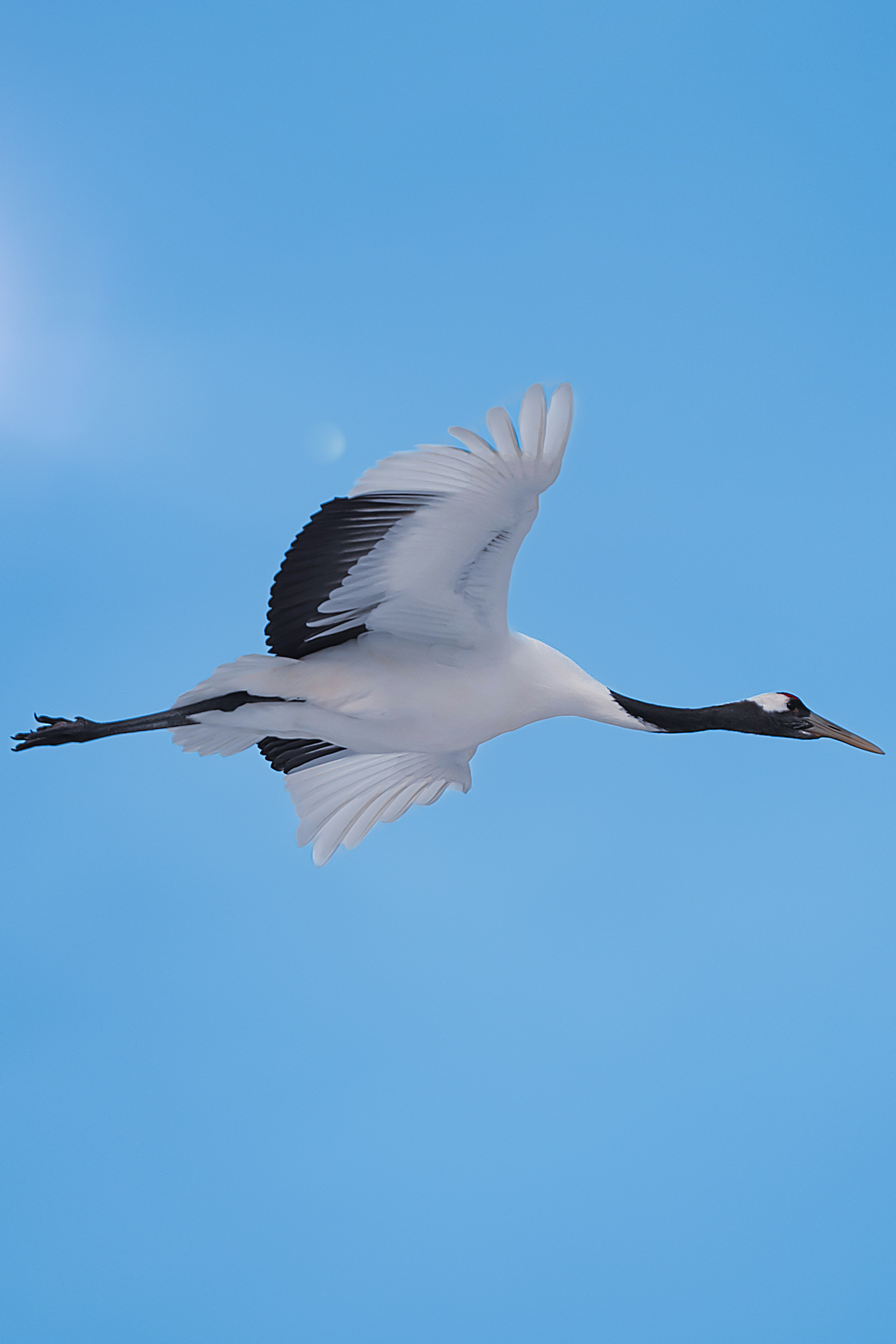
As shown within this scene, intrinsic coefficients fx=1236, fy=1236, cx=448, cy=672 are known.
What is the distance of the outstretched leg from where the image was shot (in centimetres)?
575

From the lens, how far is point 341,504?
4.86 meters

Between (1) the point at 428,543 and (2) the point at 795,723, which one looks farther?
(2) the point at 795,723

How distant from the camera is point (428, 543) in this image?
5.03 metres

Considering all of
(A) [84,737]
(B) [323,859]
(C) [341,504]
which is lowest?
(B) [323,859]

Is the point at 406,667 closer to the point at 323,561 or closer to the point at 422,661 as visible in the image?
the point at 422,661

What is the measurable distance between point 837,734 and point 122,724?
363 centimetres

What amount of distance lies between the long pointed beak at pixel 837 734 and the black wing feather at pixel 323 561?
2469 mm

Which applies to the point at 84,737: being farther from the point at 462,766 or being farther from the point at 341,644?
the point at 462,766

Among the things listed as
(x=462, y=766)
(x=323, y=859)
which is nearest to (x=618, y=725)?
(x=462, y=766)

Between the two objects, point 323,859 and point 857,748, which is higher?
point 857,748

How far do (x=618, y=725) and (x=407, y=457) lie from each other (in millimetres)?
1956

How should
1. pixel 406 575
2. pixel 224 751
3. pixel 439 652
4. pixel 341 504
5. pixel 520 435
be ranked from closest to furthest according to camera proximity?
pixel 520 435 < pixel 341 504 < pixel 406 575 < pixel 439 652 < pixel 224 751

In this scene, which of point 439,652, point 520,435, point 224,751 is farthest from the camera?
point 224,751

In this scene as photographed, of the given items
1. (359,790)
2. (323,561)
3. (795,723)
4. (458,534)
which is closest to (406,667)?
(323,561)
